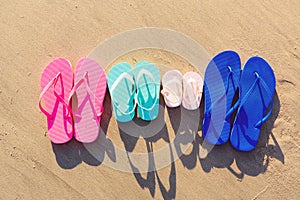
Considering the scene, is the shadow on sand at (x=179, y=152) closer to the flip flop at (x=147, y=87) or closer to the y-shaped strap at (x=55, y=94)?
the flip flop at (x=147, y=87)

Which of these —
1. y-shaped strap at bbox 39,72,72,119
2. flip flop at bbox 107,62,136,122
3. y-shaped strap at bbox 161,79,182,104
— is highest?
y-shaped strap at bbox 161,79,182,104

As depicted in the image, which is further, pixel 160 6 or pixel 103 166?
pixel 160 6

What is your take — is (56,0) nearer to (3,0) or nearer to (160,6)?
(3,0)

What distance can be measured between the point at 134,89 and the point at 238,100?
482mm

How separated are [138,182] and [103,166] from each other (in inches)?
6.9

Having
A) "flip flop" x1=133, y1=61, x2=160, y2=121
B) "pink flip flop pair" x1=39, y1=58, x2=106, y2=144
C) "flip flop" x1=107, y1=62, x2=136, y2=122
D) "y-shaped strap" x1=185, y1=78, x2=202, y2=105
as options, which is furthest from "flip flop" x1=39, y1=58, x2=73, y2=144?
"y-shaped strap" x1=185, y1=78, x2=202, y2=105

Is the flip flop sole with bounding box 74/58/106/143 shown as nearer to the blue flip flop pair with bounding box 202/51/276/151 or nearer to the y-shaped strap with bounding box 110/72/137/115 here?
the y-shaped strap with bounding box 110/72/137/115

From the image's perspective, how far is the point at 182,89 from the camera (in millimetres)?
1814

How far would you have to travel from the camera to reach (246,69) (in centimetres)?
182

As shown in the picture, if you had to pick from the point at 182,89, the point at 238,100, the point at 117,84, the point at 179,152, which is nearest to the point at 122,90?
the point at 117,84

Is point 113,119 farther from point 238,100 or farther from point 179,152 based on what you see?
point 238,100

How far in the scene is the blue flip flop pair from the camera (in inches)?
70.3

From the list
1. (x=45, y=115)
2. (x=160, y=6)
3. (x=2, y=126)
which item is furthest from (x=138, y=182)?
(x=160, y=6)

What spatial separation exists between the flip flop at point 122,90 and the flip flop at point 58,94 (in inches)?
7.8
